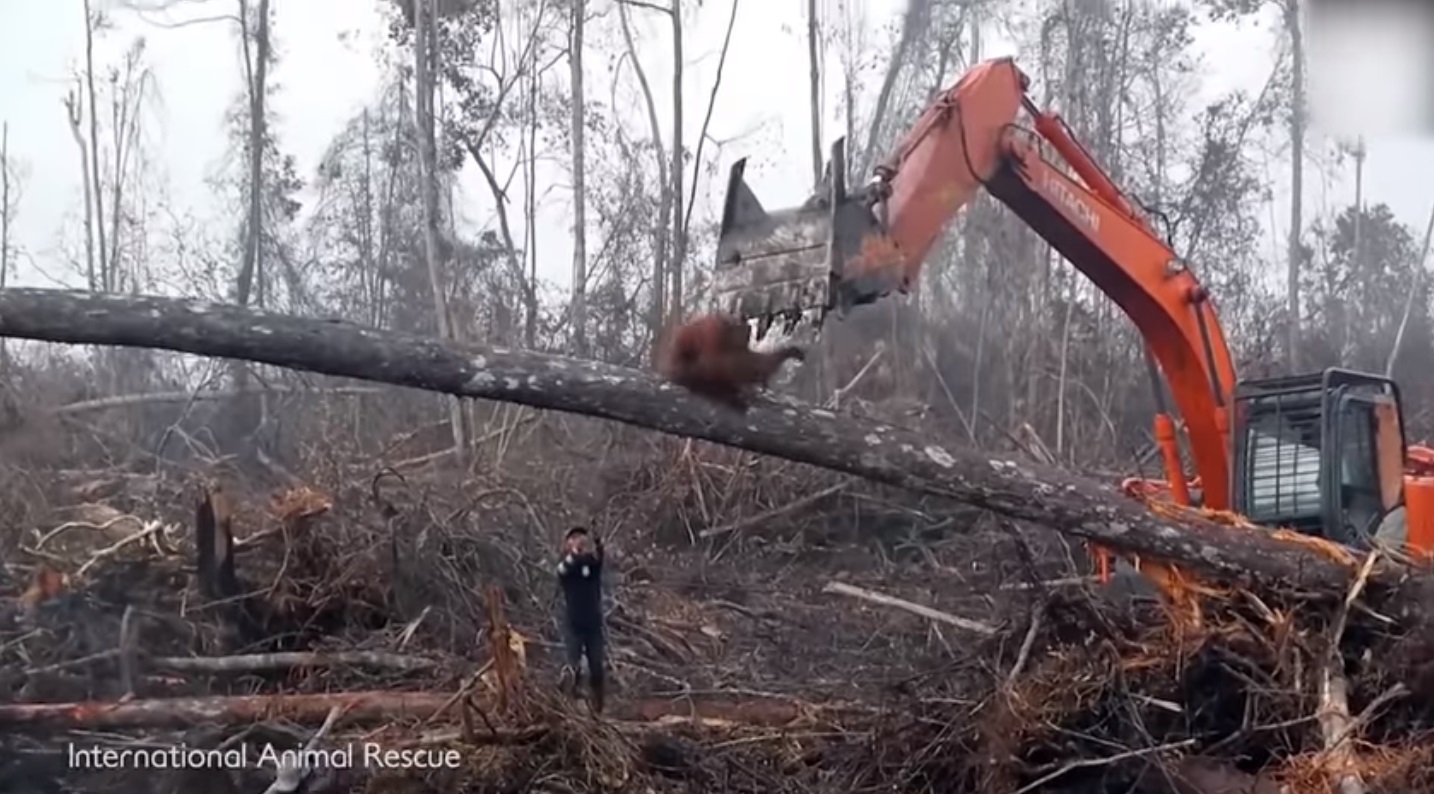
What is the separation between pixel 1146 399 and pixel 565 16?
32.2ft

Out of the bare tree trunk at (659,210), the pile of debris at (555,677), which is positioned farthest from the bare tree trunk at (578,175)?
the pile of debris at (555,677)

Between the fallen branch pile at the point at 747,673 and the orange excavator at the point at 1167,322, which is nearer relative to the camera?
the fallen branch pile at the point at 747,673

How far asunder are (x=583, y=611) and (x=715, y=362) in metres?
2.60

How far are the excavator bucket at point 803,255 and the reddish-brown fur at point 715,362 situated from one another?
48 cm

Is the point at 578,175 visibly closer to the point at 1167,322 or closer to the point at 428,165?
the point at 428,165

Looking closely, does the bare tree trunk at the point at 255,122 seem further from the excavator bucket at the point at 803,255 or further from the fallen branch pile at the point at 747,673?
the excavator bucket at the point at 803,255

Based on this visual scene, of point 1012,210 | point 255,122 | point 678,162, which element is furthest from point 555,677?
point 255,122

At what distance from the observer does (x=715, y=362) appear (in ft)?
18.8

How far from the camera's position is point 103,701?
7930 millimetres

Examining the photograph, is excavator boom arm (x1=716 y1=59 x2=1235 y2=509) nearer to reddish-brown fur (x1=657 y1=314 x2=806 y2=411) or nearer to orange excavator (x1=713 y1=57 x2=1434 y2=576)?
orange excavator (x1=713 y1=57 x2=1434 y2=576)

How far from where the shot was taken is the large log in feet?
17.1

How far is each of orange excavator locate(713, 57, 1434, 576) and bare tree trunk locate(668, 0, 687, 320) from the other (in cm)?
1320

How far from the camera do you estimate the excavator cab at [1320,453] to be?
807cm

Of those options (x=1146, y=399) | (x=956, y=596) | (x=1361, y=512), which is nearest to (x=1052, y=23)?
(x=1146, y=399)
